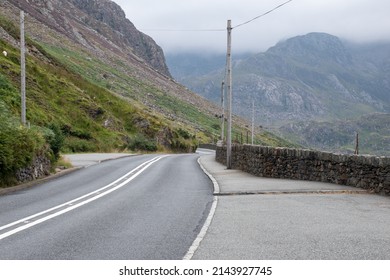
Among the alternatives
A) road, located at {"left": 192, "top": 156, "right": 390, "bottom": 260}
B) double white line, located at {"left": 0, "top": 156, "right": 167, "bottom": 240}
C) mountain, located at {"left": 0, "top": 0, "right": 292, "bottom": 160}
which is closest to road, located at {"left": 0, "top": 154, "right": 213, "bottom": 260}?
double white line, located at {"left": 0, "top": 156, "right": 167, "bottom": 240}

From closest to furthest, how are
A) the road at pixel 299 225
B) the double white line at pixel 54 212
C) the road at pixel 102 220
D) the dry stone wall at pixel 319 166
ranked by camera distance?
the road at pixel 299 225, the road at pixel 102 220, the double white line at pixel 54 212, the dry stone wall at pixel 319 166

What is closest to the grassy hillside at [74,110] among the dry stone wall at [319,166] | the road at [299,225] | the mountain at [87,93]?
the mountain at [87,93]

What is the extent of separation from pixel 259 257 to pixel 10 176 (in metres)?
13.9

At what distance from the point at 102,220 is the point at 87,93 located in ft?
198

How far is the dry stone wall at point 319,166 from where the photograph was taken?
15.9 metres

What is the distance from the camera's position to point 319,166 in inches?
761

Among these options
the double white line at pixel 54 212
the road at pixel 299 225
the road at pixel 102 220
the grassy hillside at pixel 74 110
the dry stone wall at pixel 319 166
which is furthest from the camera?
the grassy hillside at pixel 74 110

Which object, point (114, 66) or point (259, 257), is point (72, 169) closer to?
point (259, 257)

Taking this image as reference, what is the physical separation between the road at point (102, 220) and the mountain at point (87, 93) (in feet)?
18.1

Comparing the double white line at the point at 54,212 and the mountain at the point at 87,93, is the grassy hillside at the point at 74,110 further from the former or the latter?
the double white line at the point at 54,212

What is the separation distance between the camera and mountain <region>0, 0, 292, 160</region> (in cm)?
5076

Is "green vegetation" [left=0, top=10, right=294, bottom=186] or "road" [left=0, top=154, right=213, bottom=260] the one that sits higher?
"green vegetation" [left=0, top=10, right=294, bottom=186]

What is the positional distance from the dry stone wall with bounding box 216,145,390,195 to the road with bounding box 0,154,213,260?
126 inches

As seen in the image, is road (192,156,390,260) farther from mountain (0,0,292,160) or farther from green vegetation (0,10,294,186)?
mountain (0,0,292,160)
